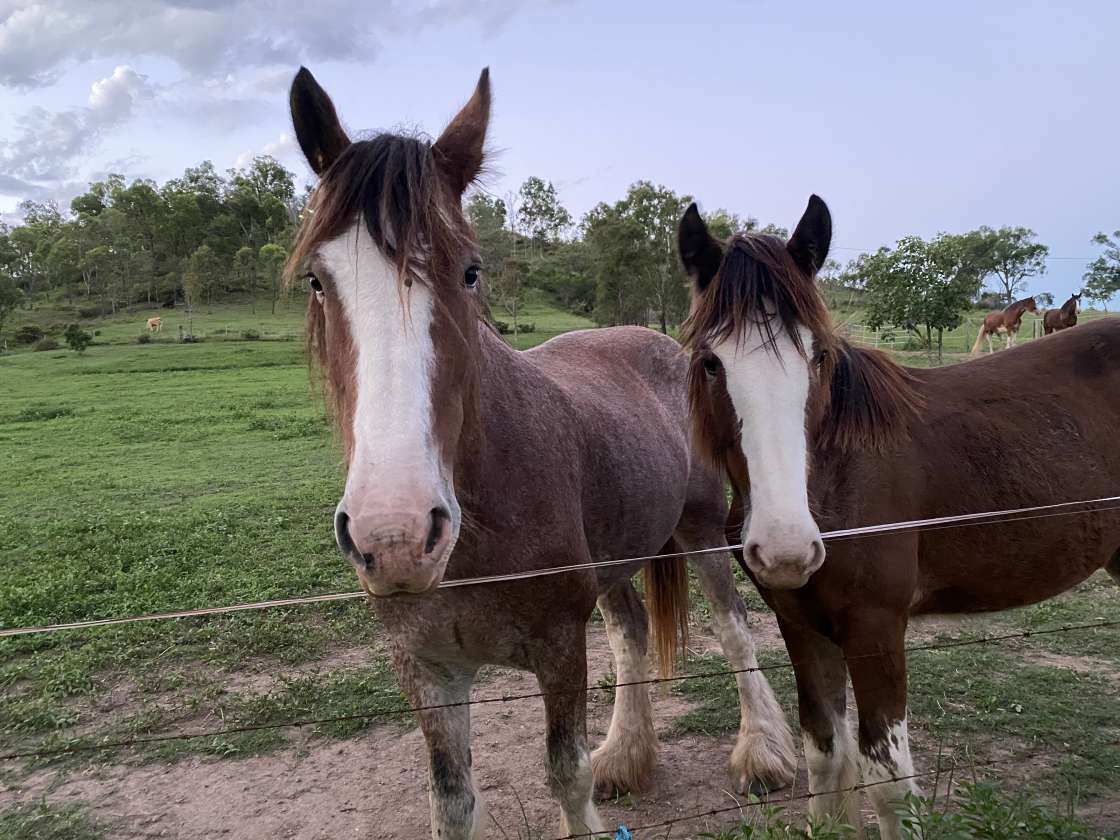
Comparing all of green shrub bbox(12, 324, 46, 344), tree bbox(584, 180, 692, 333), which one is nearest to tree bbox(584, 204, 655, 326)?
tree bbox(584, 180, 692, 333)

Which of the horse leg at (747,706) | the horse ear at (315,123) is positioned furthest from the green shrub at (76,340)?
the horse ear at (315,123)

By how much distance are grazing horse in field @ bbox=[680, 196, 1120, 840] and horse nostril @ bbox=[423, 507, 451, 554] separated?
941 mm

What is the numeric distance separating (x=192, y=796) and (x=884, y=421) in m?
3.61

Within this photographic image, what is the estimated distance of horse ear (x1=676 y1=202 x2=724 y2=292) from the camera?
246 centimetres

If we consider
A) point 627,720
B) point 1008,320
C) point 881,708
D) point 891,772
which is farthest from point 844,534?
point 1008,320

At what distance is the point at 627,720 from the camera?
366cm

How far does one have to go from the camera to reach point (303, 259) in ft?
6.49

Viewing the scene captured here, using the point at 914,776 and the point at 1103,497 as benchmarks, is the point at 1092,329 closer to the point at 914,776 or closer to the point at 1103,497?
the point at 1103,497

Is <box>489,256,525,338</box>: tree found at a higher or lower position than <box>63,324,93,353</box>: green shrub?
lower

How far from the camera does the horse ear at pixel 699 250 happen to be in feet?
8.08

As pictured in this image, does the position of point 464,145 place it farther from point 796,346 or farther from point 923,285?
point 923,285

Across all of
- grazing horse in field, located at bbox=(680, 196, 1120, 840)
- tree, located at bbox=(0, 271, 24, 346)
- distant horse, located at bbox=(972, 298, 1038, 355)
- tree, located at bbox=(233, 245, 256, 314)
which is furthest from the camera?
tree, located at bbox=(233, 245, 256, 314)

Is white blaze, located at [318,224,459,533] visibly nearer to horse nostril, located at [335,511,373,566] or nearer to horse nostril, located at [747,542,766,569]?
horse nostril, located at [335,511,373,566]

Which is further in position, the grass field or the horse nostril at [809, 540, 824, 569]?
the grass field
